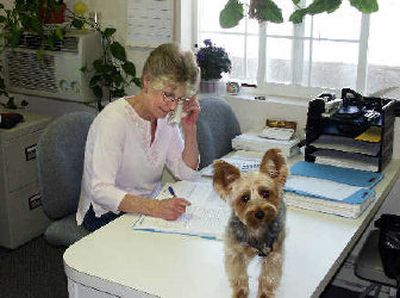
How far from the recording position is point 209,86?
277 centimetres

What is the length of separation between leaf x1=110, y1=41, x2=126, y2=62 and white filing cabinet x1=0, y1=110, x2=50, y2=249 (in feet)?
1.78

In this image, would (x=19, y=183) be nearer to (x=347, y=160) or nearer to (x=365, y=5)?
(x=347, y=160)

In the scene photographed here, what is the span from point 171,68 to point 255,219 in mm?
790

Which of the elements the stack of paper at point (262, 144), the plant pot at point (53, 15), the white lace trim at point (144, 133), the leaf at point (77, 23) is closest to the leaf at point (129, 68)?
the leaf at point (77, 23)

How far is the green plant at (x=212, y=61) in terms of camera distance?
2.71 m

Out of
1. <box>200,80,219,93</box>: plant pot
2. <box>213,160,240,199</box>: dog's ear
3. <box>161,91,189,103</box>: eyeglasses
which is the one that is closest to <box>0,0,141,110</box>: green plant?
<box>200,80,219,93</box>: plant pot

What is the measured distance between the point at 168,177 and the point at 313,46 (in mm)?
986

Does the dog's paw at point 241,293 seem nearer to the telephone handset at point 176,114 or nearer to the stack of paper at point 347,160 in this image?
the telephone handset at point 176,114

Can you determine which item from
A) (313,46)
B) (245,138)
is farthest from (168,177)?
(313,46)

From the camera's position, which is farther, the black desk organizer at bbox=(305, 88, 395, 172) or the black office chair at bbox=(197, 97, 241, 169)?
the black office chair at bbox=(197, 97, 241, 169)

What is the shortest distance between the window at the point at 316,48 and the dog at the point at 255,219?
136cm

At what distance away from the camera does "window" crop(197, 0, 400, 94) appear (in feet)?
8.18

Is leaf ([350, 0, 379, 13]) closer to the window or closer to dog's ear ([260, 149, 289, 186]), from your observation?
the window

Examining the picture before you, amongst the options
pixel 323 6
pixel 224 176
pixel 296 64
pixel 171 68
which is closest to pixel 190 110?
pixel 171 68
